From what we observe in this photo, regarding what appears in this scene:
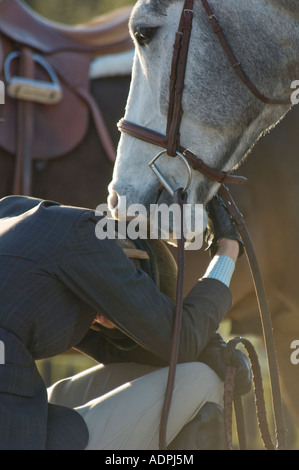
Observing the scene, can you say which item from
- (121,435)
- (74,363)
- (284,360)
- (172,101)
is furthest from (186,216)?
(74,363)

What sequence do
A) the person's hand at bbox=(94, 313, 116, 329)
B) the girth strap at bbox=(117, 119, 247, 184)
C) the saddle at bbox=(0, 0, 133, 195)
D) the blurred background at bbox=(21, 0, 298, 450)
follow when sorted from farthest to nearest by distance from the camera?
1. the blurred background at bbox=(21, 0, 298, 450)
2. the saddle at bbox=(0, 0, 133, 195)
3. the girth strap at bbox=(117, 119, 247, 184)
4. the person's hand at bbox=(94, 313, 116, 329)

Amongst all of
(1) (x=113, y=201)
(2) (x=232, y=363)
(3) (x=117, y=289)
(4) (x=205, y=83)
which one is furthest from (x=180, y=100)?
(2) (x=232, y=363)

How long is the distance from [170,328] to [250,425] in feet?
10.3

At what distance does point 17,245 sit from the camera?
171 centimetres

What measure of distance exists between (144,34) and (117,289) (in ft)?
2.39

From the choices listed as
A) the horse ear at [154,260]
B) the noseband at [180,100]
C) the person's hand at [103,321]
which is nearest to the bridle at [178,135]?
the noseband at [180,100]

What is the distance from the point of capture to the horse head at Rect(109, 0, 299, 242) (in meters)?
1.94

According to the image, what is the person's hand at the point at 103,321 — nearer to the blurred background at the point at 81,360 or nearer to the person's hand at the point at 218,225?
the person's hand at the point at 218,225

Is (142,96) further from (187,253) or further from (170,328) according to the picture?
(187,253)

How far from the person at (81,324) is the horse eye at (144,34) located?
539mm

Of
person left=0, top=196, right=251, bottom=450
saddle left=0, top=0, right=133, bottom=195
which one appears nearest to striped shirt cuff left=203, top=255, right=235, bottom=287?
person left=0, top=196, right=251, bottom=450

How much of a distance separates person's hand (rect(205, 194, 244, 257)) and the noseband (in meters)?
0.09

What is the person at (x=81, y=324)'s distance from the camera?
165cm

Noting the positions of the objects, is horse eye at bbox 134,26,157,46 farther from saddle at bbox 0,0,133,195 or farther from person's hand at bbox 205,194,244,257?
saddle at bbox 0,0,133,195
